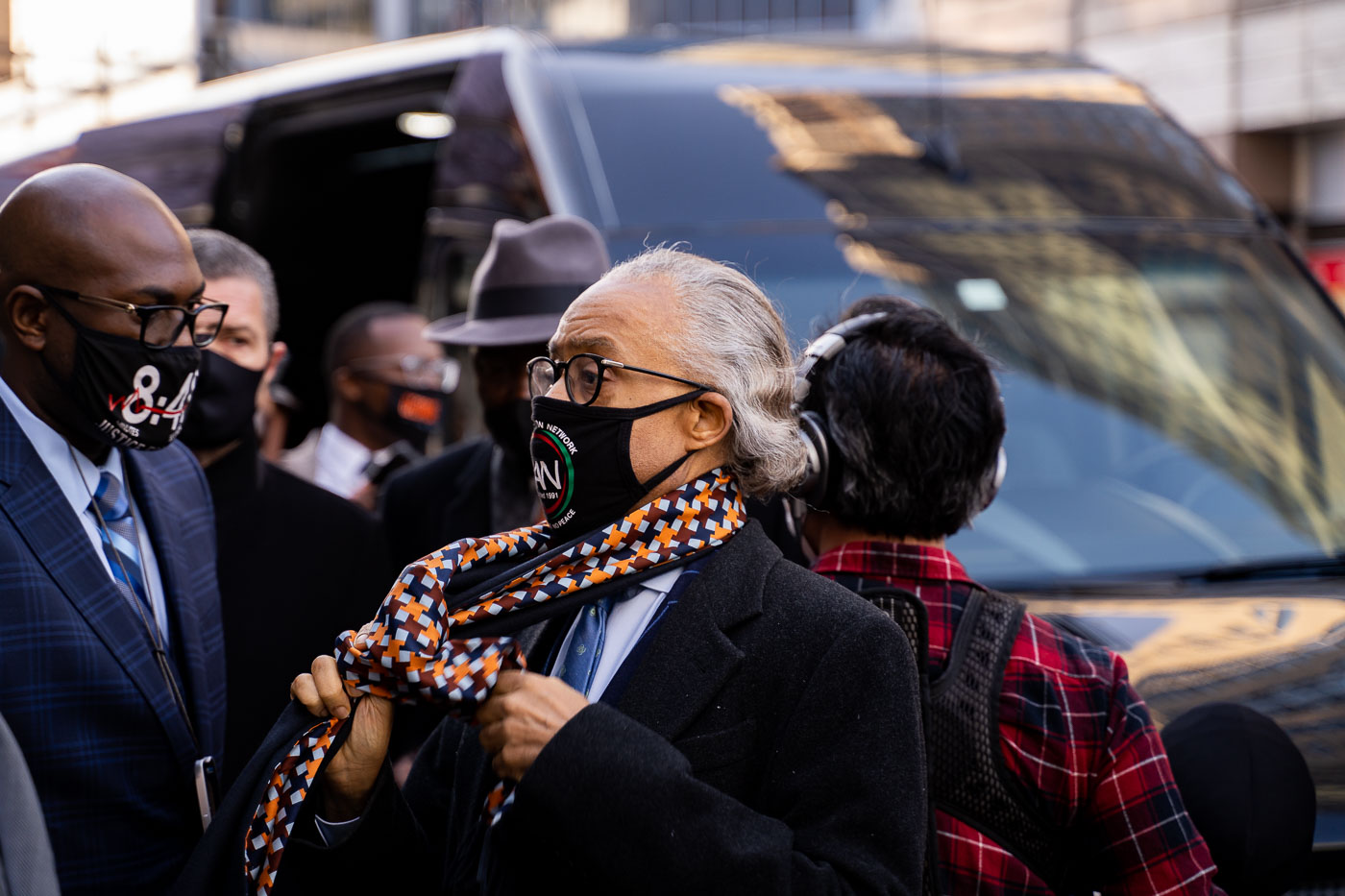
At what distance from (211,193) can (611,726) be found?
5468 millimetres

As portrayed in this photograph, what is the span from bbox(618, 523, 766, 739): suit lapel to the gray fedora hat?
1.59 m

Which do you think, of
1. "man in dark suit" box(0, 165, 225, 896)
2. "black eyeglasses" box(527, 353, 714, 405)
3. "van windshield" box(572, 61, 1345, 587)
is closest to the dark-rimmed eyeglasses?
"van windshield" box(572, 61, 1345, 587)

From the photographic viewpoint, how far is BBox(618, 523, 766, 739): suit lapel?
2154 millimetres

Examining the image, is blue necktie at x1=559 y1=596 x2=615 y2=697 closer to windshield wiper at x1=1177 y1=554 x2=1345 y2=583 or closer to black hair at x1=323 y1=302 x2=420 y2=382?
windshield wiper at x1=1177 y1=554 x2=1345 y2=583

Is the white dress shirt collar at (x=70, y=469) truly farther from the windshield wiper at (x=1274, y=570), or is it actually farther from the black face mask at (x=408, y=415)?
the black face mask at (x=408, y=415)

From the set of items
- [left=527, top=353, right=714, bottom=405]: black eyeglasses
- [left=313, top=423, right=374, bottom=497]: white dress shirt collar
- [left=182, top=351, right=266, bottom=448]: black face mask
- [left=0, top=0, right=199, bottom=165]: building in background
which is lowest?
[left=313, top=423, right=374, bottom=497]: white dress shirt collar

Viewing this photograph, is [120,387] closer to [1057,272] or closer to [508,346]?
[508,346]

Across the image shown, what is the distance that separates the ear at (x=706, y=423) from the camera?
231 centimetres

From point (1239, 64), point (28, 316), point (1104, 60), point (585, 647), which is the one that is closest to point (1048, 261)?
point (585, 647)

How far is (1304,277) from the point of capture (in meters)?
4.80

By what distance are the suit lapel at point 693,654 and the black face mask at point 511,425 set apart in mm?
1532

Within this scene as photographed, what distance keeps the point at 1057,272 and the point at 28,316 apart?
9.60 ft

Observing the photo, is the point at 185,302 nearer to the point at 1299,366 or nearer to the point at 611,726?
the point at 611,726

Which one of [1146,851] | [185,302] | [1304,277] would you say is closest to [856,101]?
[1304,277]
